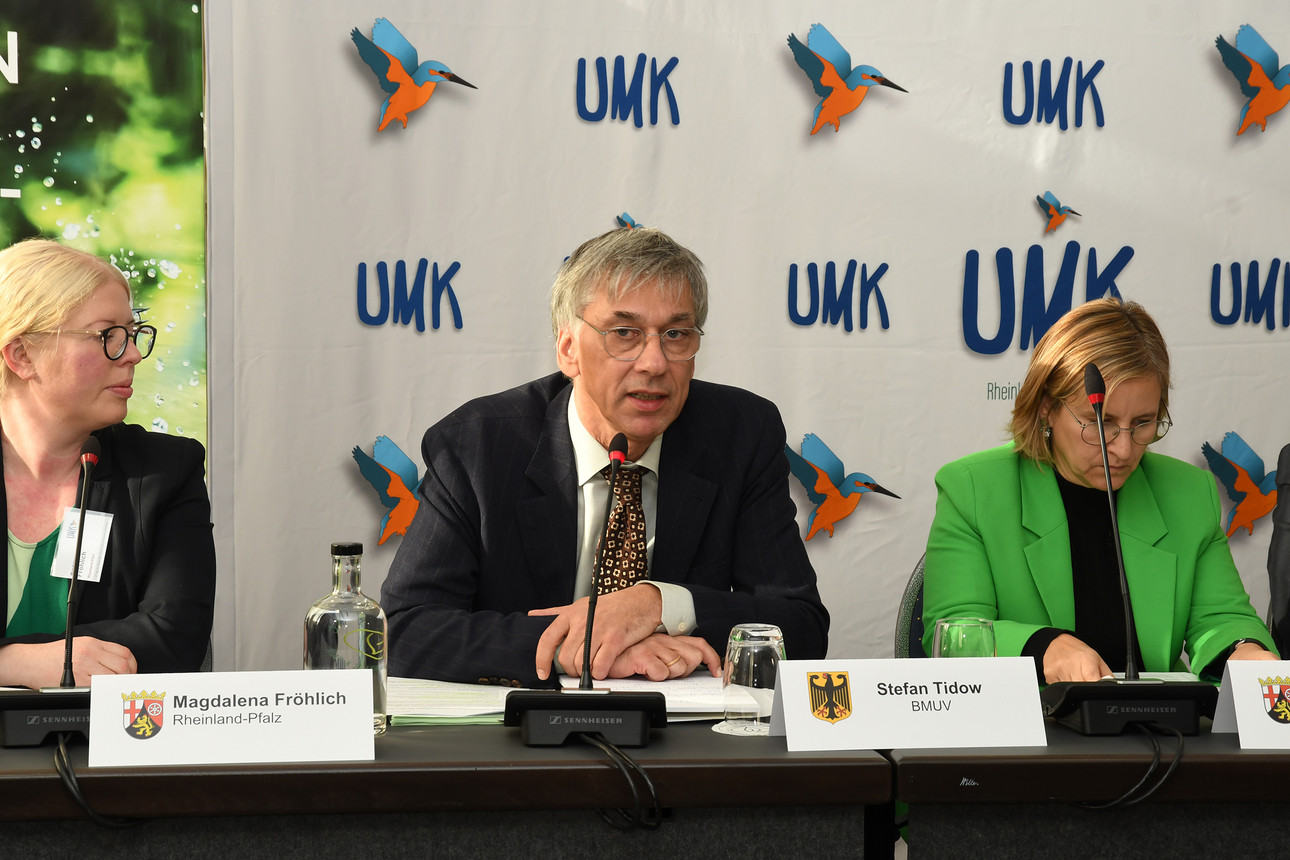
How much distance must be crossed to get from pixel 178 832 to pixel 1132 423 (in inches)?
65.9

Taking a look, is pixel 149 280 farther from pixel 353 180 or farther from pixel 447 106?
pixel 447 106

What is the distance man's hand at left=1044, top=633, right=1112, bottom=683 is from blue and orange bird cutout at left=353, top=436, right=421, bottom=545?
1792 mm

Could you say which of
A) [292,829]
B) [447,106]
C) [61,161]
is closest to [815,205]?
[447,106]

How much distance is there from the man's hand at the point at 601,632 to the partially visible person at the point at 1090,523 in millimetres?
607

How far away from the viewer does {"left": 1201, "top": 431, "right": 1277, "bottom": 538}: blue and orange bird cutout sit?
10.7 ft

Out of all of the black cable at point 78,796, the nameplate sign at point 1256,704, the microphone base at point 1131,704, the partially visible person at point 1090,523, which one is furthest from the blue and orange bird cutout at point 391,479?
the nameplate sign at point 1256,704

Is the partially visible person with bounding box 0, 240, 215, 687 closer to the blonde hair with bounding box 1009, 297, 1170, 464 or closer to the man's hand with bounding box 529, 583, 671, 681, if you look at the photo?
the man's hand with bounding box 529, 583, 671, 681

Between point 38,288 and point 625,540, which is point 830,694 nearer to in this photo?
point 625,540

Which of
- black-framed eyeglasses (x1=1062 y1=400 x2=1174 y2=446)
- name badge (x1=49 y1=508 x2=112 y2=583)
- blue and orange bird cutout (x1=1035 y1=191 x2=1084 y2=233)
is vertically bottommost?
name badge (x1=49 y1=508 x2=112 y2=583)

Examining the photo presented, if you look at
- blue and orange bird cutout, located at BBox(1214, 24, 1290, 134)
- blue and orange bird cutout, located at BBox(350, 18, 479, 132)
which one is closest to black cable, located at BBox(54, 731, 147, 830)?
blue and orange bird cutout, located at BBox(350, 18, 479, 132)

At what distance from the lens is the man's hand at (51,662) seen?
1.73 meters

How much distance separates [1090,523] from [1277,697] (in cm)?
91

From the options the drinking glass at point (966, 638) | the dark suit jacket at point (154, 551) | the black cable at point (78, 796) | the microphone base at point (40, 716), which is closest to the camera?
the black cable at point (78, 796)

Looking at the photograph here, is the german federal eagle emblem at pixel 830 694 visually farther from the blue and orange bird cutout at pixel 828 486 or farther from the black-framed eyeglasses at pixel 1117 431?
the blue and orange bird cutout at pixel 828 486
